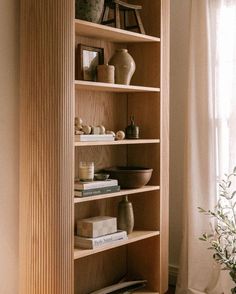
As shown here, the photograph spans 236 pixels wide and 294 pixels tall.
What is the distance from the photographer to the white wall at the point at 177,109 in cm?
345

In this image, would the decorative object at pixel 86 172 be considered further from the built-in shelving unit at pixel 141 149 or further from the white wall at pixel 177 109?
the white wall at pixel 177 109

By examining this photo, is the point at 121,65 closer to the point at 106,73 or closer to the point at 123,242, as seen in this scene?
the point at 106,73

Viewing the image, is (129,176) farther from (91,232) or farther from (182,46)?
(182,46)

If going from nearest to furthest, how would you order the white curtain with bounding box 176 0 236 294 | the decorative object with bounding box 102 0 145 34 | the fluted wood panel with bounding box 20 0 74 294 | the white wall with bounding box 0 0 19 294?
the fluted wood panel with bounding box 20 0 74 294 < the white wall with bounding box 0 0 19 294 < the decorative object with bounding box 102 0 145 34 < the white curtain with bounding box 176 0 236 294

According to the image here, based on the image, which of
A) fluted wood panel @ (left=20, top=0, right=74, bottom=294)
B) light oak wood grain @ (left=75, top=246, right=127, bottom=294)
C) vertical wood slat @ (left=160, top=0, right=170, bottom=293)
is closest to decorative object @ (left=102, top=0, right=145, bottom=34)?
vertical wood slat @ (left=160, top=0, right=170, bottom=293)

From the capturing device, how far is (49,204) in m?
2.37

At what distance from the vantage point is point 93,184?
8.64 ft

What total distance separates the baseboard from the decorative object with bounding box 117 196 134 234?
76 cm

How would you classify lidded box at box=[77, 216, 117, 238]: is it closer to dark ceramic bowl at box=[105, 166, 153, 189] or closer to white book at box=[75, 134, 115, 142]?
dark ceramic bowl at box=[105, 166, 153, 189]

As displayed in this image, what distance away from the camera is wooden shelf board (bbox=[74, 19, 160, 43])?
8.39ft

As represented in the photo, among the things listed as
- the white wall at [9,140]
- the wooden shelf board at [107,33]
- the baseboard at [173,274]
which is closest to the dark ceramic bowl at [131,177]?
the white wall at [9,140]

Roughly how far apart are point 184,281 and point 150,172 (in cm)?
86

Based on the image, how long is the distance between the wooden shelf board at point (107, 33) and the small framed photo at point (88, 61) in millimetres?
85

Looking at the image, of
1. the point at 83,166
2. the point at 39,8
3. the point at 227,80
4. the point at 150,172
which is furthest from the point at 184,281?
the point at 39,8
